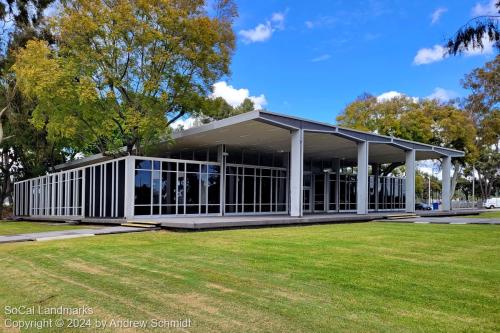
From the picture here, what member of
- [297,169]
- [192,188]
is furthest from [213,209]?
[297,169]

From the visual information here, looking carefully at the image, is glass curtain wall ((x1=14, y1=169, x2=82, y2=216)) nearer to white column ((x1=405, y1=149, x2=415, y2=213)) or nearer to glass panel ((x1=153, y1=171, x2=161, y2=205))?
glass panel ((x1=153, y1=171, x2=161, y2=205))

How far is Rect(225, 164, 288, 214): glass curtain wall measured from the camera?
2638 centimetres

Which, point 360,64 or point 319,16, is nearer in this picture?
point 319,16

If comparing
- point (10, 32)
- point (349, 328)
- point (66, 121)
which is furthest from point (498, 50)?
point (10, 32)

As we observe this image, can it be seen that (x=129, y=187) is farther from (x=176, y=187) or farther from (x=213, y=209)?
(x=213, y=209)

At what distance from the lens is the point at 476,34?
10891 millimetres

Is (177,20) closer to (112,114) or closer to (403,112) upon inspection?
(112,114)

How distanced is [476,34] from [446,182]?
78.6 feet

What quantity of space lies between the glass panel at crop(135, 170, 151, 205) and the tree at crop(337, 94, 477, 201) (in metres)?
22.4

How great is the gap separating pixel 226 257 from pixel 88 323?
460 centimetres

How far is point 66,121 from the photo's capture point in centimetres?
2206

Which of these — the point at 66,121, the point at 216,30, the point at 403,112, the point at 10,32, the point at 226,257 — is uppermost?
the point at 10,32

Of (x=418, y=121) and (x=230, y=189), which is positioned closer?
(x=230, y=189)

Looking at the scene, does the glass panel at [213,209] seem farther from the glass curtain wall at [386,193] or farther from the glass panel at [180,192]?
the glass curtain wall at [386,193]
